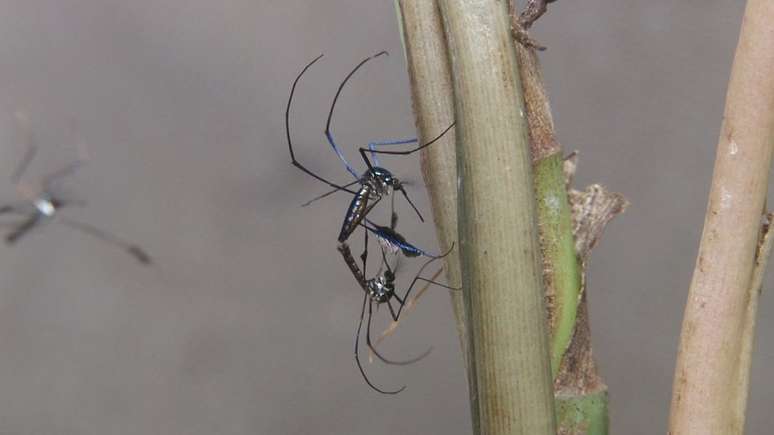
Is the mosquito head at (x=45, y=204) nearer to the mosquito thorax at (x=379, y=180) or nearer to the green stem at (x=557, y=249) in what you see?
the mosquito thorax at (x=379, y=180)

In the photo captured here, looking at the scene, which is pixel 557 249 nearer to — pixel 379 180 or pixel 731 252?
pixel 731 252

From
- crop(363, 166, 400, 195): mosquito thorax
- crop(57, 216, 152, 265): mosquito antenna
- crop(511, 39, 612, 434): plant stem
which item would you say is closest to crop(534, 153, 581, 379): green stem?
crop(511, 39, 612, 434): plant stem

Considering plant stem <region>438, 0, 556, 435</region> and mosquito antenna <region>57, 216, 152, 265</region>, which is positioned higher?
mosquito antenna <region>57, 216, 152, 265</region>

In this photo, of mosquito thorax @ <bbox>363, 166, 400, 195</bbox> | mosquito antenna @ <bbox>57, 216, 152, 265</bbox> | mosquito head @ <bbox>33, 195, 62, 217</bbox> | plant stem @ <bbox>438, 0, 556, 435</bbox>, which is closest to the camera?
plant stem @ <bbox>438, 0, 556, 435</bbox>

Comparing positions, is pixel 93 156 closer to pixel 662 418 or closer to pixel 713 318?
pixel 662 418

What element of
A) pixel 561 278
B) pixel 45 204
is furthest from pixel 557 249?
pixel 45 204

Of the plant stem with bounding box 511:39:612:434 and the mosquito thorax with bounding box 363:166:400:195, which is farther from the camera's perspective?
the mosquito thorax with bounding box 363:166:400:195

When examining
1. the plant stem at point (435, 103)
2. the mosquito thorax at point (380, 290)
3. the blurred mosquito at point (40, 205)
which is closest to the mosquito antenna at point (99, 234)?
the blurred mosquito at point (40, 205)

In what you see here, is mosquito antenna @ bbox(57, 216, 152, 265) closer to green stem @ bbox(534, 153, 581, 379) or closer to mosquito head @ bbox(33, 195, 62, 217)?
mosquito head @ bbox(33, 195, 62, 217)
